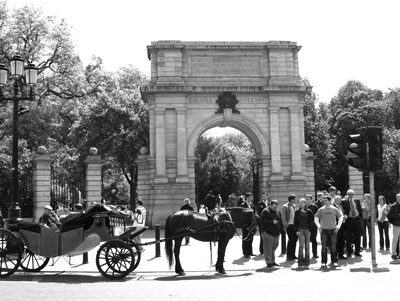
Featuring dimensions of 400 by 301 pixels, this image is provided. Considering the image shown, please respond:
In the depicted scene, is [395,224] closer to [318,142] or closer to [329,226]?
[329,226]

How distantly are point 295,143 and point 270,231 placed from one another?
1498 centimetres

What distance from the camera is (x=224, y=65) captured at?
28391 mm

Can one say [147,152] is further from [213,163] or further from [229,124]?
[213,163]

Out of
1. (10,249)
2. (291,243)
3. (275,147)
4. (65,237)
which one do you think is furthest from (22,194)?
(291,243)

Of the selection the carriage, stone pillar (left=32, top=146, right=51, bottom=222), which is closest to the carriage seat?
the carriage

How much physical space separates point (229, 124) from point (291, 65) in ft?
15.1

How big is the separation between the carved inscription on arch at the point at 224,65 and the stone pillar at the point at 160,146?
291 centimetres

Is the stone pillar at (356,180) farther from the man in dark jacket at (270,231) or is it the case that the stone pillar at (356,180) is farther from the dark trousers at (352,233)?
the man in dark jacket at (270,231)

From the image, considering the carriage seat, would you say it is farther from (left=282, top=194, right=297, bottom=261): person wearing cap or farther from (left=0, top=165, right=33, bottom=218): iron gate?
(left=0, top=165, right=33, bottom=218): iron gate

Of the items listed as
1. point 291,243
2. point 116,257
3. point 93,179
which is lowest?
point 291,243

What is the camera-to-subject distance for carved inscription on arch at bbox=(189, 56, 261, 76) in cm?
2830

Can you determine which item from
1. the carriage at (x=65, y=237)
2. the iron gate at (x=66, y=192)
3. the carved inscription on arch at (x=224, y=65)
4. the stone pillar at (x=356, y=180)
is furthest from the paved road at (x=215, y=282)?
the carved inscription on arch at (x=224, y=65)

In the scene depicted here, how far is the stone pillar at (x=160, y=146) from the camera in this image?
27562 millimetres

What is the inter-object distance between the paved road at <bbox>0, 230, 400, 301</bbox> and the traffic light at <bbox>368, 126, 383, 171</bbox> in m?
2.56
